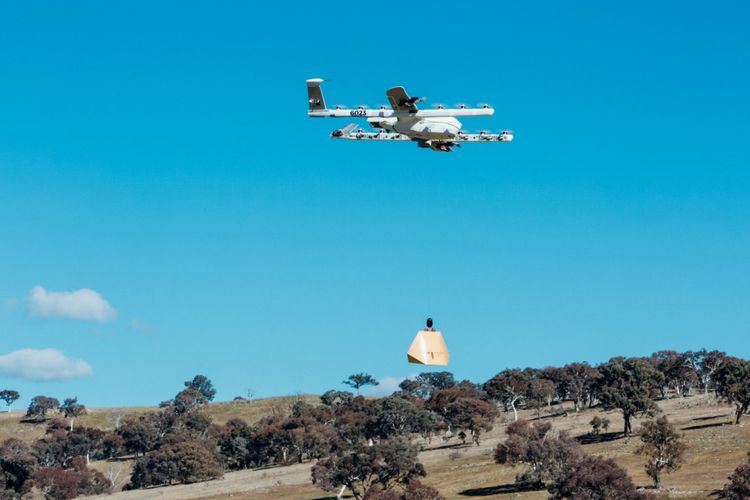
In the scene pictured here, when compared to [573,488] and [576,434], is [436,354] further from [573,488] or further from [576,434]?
[576,434]

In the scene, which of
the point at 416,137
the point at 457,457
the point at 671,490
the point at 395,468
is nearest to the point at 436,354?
the point at 416,137

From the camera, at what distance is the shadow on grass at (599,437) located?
16662 centimetres

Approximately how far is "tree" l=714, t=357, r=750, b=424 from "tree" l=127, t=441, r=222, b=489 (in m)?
88.9

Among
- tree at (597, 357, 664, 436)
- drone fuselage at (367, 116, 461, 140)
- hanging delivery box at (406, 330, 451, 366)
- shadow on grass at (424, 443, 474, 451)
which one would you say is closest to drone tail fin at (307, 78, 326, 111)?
drone fuselage at (367, 116, 461, 140)

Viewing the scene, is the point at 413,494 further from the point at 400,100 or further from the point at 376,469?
the point at 400,100

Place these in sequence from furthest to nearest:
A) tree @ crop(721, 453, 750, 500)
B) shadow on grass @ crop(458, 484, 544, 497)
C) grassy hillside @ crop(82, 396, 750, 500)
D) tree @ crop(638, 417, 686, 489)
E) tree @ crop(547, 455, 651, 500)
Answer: shadow on grass @ crop(458, 484, 544, 497), grassy hillside @ crop(82, 396, 750, 500), tree @ crop(638, 417, 686, 489), tree @ crop(547, 455, 651, 500), tree @ crop(721, 453, 750, 500)

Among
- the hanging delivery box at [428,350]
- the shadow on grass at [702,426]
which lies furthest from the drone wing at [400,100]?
the shadow on grass at [702,426]

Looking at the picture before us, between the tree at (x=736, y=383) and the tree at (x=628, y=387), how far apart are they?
11.0 meters

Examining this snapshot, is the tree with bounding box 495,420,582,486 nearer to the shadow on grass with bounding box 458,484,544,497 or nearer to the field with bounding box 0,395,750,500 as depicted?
the shadow on grass with bounding box 458,484,544,497

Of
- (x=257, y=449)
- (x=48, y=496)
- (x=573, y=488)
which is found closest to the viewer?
(x=573, y=488)

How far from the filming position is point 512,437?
148500 mm

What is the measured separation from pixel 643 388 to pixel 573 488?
6041cm

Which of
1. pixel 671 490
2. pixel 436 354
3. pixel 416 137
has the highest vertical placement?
pixel 416 137

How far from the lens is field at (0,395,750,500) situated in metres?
128
